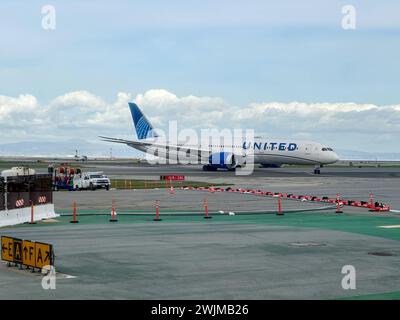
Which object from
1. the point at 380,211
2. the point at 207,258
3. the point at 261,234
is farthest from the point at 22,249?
the point at 380,211

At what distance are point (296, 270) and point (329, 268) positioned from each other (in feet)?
3.59

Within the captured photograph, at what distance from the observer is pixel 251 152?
9425cm

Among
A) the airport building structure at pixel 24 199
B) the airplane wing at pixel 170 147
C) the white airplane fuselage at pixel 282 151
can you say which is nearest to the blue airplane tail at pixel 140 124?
the airplane wing at pixel 170 147

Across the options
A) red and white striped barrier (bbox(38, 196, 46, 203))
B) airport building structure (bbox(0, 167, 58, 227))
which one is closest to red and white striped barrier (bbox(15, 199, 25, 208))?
airport building structure (bbox(0, 167, 58, 227))

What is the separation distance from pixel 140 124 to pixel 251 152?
24.4m

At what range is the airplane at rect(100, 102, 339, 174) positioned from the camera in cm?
9112

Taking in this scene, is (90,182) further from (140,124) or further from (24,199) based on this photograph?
(140,124)

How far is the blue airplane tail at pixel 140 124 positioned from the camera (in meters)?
109

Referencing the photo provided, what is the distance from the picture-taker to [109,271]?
1873 cm

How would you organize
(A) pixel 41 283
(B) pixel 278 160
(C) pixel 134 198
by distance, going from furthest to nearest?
1. (B) pixel 278 160
2. (C) pixel 134 198
3. (A) pixel 41 283

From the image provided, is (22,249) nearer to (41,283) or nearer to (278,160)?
(41,283)

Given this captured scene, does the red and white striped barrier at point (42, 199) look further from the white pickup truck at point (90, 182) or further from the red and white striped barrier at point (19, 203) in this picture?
the white pickup truck at point (90, 182)

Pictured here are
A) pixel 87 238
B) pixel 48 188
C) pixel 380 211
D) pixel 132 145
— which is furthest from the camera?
pixel 132 145

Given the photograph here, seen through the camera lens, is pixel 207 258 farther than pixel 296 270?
Yes
